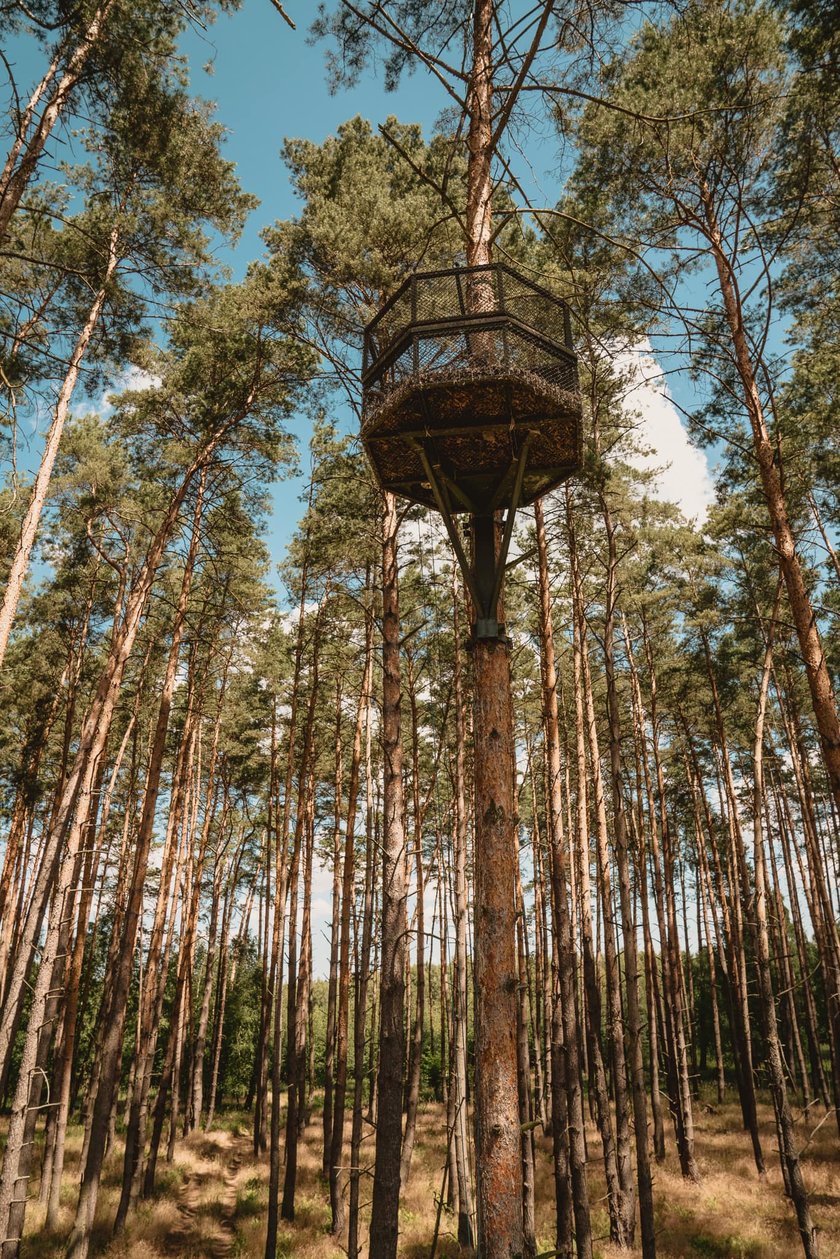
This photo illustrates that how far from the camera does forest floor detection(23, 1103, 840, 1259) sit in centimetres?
1159

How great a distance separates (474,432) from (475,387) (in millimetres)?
402

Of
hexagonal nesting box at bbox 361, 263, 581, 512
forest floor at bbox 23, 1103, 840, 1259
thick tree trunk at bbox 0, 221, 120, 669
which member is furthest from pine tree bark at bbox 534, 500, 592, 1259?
thick tree trunk at bbox 0, 221, 120, 669

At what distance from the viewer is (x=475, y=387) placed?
4082 millimetres

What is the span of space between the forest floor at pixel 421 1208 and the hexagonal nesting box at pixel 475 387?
11.4m

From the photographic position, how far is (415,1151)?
19031 millimetres

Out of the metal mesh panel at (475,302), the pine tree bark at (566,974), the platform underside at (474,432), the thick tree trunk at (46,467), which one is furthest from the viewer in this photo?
the pine tree bark at (566,974)

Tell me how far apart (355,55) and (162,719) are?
815 cm

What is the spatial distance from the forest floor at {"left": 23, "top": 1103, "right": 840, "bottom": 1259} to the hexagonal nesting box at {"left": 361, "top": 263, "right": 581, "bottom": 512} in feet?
37.4

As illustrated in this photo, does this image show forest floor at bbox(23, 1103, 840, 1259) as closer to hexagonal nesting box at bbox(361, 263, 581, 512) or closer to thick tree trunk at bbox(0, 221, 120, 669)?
thick tree trunk at bbox(0, 221, 120, 669)

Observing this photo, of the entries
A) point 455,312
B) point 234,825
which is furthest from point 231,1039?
point 455,312

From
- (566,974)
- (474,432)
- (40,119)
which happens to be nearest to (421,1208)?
(566,974)

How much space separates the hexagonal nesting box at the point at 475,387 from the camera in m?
4.12

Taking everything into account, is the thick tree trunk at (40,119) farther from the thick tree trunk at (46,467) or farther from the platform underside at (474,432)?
the platform underside at (474,432)

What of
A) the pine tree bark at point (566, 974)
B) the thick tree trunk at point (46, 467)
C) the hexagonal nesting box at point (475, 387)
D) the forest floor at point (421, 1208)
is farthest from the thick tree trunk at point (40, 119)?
the forest floor at point (421, 1208)
